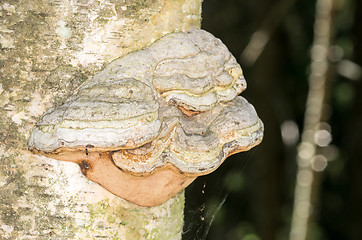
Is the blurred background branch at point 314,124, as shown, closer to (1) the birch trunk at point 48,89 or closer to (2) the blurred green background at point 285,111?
(2) the blurred green background at point 285,111

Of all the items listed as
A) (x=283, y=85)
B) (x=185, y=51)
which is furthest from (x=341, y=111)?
(x=185, y=51)

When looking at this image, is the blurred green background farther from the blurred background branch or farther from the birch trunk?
the birch trunk

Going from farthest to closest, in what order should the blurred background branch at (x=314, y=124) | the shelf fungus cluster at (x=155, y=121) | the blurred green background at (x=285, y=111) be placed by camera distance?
the blurred green background at (x=285, y=111), the blurred background branch at (x=314, y=124), the shelf fungus cluster at (x=155, y=121)

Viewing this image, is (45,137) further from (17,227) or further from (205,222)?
(205,222)

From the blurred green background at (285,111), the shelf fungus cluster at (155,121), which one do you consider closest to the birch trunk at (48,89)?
the shelf fungus cluster at (155,121)

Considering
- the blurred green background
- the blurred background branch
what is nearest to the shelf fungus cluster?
the blurred background branch
